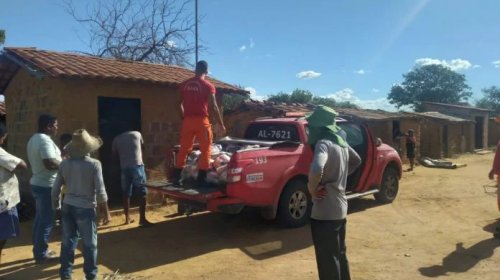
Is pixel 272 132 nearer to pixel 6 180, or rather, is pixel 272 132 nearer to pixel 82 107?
pixel 82 107

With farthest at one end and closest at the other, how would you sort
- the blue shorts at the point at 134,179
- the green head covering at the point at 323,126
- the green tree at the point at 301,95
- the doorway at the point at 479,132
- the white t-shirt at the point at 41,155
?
1. the green tree at the point at 301,95
2. the doorway at the point at 479,132
3. the blue shorts at the point at 134,179
4. the white t-shirt at the point at 41,155
5. the green head covering at the point at 323,126

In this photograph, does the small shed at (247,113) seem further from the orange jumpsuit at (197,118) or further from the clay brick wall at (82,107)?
the orange jumpsuit at (197,118)

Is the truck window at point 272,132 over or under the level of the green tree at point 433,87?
under

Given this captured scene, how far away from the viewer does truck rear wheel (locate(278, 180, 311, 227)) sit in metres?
6.98

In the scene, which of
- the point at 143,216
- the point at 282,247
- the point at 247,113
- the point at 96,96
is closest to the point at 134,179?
the point at 143,216

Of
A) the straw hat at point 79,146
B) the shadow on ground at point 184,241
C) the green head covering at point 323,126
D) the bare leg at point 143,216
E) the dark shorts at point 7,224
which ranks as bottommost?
the shadow on ground at point 184,241

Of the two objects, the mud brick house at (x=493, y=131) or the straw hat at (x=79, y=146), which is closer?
the straw hat at (x=79, y=146)

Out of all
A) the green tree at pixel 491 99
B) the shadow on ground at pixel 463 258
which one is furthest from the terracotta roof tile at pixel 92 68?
the green tree at pixel 491 99

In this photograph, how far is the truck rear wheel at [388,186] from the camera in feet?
30.3

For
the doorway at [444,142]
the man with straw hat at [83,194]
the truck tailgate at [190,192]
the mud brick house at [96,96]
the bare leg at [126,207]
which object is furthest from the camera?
the doorway at [444,142]

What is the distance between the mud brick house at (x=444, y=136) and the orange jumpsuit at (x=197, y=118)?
17.9 metres

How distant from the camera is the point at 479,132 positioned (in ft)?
103

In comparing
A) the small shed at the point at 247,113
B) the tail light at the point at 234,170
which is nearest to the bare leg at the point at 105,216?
the tail light at the point at 234,170

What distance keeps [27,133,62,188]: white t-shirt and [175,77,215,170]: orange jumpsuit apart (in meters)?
1.89
